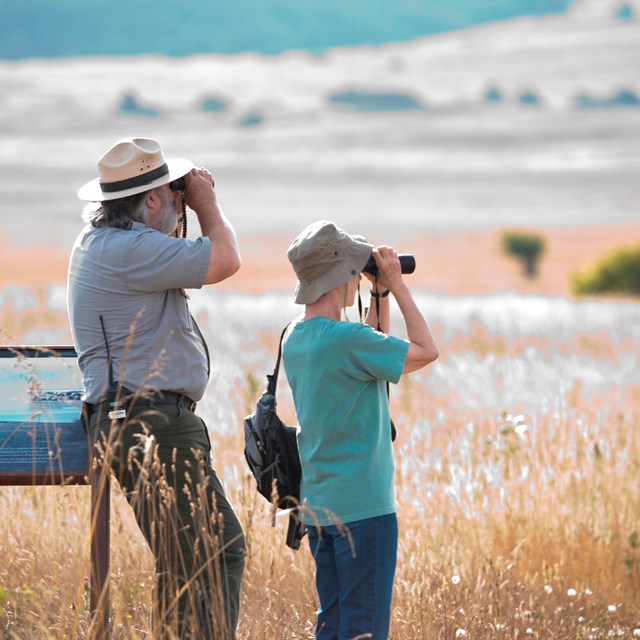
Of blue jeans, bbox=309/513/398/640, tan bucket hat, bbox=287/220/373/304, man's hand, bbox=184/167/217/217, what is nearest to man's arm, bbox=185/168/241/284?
man's hand, bbox=184/167/217/217

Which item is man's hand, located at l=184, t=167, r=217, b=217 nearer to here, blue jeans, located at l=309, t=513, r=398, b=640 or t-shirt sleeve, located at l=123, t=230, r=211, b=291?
t-shirt sleeve, located at l=123, t=230, r=211, b=291

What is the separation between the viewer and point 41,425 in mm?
3635

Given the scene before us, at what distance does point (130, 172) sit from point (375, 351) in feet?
3.37

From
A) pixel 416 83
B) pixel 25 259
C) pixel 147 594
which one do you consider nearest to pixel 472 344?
pixel 147 594

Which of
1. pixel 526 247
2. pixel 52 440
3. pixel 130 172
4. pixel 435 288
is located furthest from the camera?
pixel 526 247

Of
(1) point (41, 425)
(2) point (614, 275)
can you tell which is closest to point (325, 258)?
(1) point (41, 425)

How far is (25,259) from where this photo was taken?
2542 inches

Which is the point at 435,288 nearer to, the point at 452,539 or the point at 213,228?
the point at 452,539

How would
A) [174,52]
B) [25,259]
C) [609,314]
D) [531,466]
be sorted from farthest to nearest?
[174,52]
[25,259]
[609,314]
[531,466]

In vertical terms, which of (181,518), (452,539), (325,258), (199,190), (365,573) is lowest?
(452,539)

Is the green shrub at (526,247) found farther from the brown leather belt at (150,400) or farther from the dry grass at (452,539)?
the brown leather belt at (150,400)

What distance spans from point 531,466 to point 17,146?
12407 cm

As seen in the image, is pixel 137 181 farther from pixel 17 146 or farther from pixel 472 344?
pixel 17 146

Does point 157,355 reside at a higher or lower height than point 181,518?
higher
